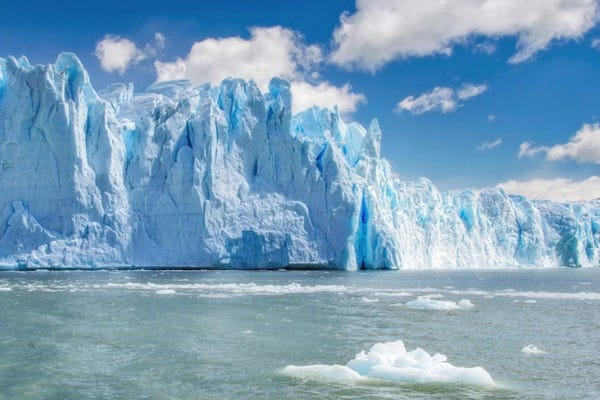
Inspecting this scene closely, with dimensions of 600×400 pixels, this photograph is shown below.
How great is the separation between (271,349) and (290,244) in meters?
30.7

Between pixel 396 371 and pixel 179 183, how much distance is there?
3361 cm

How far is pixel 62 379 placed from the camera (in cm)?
944

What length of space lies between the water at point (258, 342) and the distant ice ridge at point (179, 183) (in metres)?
16.9

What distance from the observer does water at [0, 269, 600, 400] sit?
29.6 feet

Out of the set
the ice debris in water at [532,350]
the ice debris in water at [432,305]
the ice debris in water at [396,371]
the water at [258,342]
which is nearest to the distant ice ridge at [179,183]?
the water at [258,342]

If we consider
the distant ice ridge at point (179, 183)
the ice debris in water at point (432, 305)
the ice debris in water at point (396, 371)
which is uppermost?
the distant ice ridge at point (179, 183)

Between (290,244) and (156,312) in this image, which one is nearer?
(156,312)

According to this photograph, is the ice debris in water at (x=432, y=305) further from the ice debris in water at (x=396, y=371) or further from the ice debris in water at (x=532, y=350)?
the ice debris in water at (x=396, y=371)

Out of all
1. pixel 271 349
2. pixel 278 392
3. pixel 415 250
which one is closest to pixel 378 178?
pixel 415 250

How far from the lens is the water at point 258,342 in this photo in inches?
355

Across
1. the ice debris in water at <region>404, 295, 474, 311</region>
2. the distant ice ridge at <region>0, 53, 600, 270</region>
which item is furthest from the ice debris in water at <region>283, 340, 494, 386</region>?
the distant ice ridge at <region>0, 53, 600, 270</region>

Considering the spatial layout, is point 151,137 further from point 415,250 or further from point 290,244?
point 415,250

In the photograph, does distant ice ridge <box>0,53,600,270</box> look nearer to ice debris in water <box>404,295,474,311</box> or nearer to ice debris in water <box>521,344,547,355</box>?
ice debris in water <box>404,295,474,311</box>

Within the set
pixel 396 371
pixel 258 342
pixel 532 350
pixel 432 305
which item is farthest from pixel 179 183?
pixel 396 371
